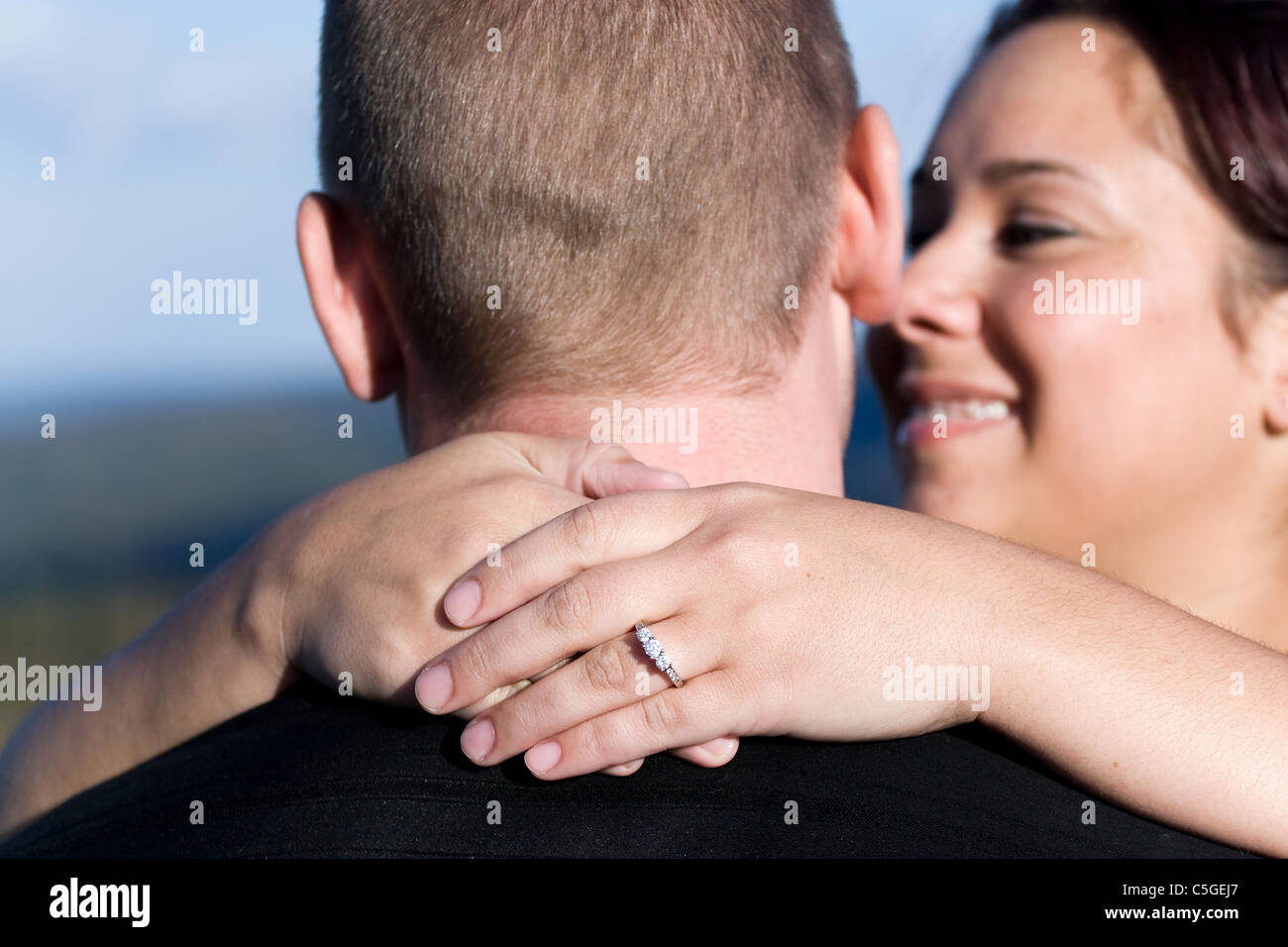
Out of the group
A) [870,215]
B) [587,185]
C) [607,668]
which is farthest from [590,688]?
[870,215]

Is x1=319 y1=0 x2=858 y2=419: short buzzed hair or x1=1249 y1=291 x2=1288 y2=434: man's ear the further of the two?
x1=1249 y1=291 x2=1288 y2=434: man's ear

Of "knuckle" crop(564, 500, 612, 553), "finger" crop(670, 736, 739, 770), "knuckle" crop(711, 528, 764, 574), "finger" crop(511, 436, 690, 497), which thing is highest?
"finger" crop(511, 436, 690, 497)

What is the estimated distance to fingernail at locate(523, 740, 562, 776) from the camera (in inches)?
60.5

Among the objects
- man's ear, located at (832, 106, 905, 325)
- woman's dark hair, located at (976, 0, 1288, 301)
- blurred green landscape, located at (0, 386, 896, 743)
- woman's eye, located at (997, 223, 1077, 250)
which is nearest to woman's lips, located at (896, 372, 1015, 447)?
woman's eye, located at (997, 223, 1077, 250)

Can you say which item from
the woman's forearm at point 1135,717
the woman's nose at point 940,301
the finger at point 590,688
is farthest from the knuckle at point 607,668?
the woman's nose at point 940,301

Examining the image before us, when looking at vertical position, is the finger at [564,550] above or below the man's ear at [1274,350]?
below

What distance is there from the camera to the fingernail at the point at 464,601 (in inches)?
63.3

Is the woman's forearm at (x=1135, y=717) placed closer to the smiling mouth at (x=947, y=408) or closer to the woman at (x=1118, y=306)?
the woman at (x=1118, y=306)

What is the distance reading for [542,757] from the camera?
1542 mm

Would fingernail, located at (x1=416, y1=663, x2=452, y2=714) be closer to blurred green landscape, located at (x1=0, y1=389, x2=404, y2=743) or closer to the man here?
the man

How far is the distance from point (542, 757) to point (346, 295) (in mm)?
938

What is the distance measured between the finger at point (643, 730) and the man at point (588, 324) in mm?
81
